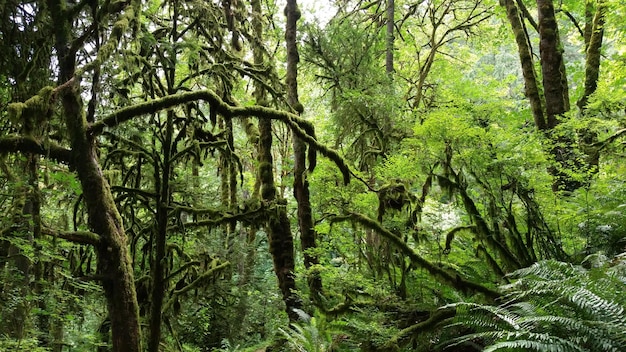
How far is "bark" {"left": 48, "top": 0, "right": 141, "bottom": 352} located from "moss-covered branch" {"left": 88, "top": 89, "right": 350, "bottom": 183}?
0.18 m

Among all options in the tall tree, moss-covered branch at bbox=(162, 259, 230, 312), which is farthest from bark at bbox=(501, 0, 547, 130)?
moss-covered branch at bbox=(162, 259, 230, 312)

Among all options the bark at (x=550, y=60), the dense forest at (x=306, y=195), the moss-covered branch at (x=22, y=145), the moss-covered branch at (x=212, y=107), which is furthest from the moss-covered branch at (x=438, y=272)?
the bark at (x=550, y=60)

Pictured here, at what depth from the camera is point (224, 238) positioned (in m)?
11.0

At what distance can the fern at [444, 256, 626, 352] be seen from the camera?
2799 millimetres

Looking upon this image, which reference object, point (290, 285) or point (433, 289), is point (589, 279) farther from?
point (290, 285)

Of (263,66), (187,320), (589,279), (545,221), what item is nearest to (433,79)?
(263,66)

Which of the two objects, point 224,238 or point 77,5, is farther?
point 224,238

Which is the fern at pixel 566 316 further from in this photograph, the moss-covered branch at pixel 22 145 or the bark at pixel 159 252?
the moss-covered branch at pixel 22 145

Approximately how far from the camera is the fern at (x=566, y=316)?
9.18 ft

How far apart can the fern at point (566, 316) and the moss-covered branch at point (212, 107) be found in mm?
2558

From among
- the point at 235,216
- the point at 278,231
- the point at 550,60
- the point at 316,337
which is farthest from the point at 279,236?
the point at 550,60

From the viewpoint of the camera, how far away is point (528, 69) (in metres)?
9.58

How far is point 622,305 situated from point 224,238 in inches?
354

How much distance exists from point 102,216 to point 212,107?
1.58 m
